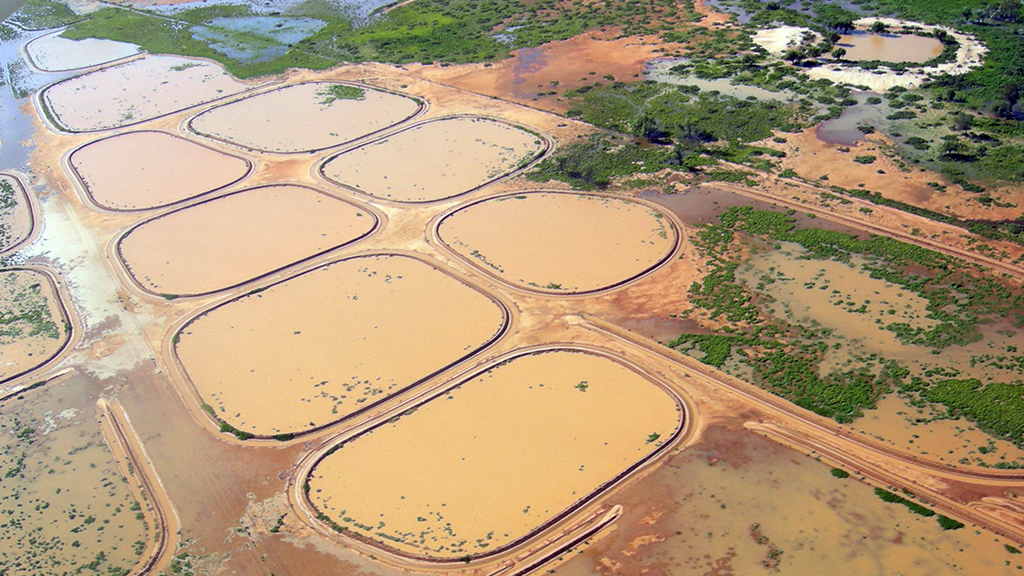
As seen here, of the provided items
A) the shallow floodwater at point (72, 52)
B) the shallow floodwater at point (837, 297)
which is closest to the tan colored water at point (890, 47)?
the shallow floodwater at point (837, 297)

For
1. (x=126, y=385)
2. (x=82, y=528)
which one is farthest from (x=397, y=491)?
(x=126, y=385)

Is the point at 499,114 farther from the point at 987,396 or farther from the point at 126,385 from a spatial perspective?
the point at 987,396

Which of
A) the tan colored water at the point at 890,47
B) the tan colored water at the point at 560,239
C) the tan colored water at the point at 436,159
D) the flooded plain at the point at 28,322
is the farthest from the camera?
the tan colored water at the point at 890,47

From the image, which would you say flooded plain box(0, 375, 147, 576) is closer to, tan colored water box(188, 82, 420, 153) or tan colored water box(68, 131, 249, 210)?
tan colored water box(68, 131, 249, 210)

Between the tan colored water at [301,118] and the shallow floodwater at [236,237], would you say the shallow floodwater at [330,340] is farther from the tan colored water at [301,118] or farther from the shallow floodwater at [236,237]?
the tan colored water at [301,118]

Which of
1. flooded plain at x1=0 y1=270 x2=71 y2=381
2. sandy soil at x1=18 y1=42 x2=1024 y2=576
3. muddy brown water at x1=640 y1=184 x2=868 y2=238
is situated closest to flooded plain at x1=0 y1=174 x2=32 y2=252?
sandy soil at x1=18 y1=42 x2=1024 y2=576

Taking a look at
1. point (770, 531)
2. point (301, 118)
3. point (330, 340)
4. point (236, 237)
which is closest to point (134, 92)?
point (301, 118)

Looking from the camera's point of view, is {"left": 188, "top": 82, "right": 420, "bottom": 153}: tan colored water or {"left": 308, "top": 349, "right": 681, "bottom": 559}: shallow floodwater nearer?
{"left": 308, "top": 349, "right": 681, "bottom": 559}: shallow floodwater
